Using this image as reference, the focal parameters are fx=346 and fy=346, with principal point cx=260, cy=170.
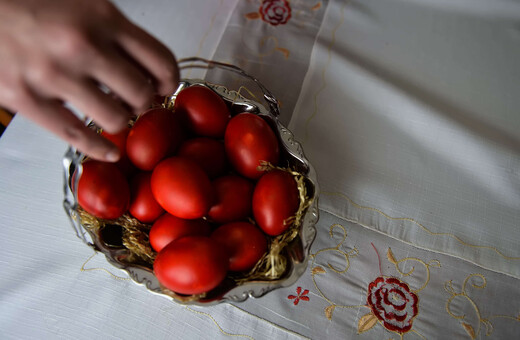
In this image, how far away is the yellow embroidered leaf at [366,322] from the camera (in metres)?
0.50

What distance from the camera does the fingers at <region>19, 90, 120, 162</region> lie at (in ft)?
0.91

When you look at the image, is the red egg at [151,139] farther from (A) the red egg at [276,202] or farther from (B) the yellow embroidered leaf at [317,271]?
(B) the yellow embroidered leaf at [317,271]

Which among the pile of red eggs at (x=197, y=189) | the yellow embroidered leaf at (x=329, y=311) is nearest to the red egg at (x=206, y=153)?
the pile of red eggs at (x=197, y=189)

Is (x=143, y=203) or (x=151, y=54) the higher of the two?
(x=151, y=54)

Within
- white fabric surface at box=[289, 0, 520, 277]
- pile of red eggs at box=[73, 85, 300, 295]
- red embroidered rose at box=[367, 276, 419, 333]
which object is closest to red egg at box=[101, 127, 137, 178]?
pile of red eggs at box=[73, 85, 300, 295]

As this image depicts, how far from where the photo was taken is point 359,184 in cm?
59

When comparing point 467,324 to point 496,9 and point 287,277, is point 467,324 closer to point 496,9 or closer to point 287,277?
point 287,277

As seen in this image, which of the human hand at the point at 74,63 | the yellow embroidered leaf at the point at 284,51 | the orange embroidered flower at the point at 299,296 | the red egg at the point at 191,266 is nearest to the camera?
the human hand at the point at 74,63

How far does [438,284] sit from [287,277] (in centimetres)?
26

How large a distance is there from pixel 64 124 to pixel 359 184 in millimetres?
450

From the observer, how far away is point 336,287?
0.52 meters

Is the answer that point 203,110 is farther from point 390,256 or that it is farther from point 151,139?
point 390,256

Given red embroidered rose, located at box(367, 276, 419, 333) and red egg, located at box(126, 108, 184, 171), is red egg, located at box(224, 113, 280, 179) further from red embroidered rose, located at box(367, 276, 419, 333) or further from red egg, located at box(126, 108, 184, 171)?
red embroidered rose, located at box(367, 276, 419, 333)

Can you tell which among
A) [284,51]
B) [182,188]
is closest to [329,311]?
[182,188]
